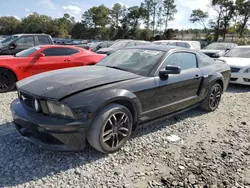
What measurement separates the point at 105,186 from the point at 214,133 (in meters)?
2.32

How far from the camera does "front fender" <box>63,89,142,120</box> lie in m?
2.48

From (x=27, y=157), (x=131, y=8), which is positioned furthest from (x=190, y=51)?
(x=131, y=8)

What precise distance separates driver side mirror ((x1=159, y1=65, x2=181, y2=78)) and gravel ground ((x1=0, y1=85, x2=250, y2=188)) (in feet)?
3.37

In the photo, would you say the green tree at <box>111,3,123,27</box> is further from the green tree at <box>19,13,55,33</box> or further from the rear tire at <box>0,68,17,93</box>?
the rear tire at <box>0,68,17,93</box>

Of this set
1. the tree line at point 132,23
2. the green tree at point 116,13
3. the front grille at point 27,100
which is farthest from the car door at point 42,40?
the green tree at point 116,13

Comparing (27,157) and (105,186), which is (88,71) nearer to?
(27,157)

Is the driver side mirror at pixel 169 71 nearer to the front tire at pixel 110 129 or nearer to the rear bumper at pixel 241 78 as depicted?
the front tire at pixel 110 129

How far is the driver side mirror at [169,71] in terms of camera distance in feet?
10.4

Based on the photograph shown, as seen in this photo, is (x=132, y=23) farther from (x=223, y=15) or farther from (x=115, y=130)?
(x=115, y=130)

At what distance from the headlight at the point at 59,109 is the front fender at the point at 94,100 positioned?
7 centimetres

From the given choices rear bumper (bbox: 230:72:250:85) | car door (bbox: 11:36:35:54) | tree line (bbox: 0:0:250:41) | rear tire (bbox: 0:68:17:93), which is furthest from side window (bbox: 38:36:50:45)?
tree line (bbox: 0:0:250:41)

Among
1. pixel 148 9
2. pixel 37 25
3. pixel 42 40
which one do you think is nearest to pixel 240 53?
pixel 42 40

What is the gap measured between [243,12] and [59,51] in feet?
115

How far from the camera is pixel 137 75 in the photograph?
3203 mm
